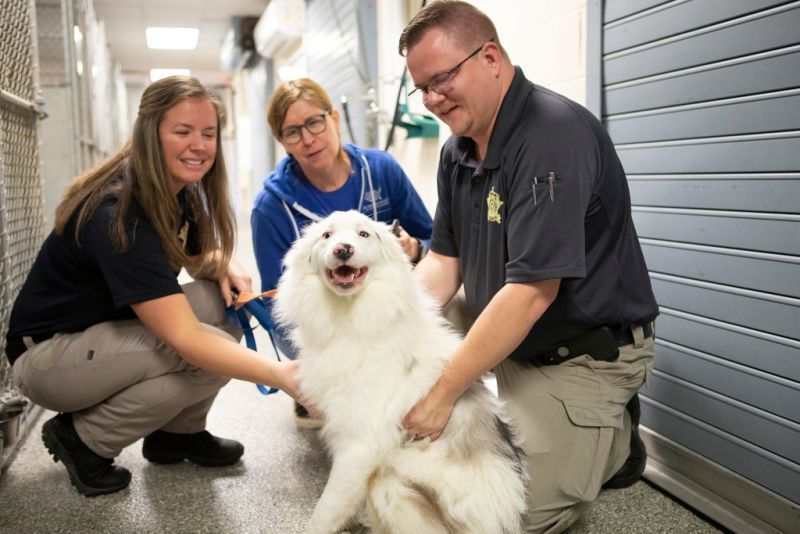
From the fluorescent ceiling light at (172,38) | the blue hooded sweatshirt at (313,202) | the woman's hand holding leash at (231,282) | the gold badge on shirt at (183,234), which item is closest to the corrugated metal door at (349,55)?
the blue hooded sweatshirt at (313,202)

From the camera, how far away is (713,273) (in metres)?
1.83

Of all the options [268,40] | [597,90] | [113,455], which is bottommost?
[113,455]

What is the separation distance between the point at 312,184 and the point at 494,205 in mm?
1075

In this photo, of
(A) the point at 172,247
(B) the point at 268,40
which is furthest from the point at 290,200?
(B) the point at 268,40

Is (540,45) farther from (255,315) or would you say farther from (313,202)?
(255,315)

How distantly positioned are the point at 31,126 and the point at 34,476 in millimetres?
1492

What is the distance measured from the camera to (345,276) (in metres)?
1.56

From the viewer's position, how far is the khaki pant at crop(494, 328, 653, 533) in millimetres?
1645

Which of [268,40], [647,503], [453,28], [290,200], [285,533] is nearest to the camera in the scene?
[453,28]

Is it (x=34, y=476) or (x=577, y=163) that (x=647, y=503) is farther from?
(x=34, y=476)

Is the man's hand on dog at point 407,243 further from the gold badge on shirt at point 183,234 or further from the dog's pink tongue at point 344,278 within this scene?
the gold badge on shirt at point 183,234

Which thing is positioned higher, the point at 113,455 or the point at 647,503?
the point at 113,455

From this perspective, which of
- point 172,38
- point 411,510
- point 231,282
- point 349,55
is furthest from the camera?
point 172,38

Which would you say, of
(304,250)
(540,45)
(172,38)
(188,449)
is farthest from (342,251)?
(172,38)
